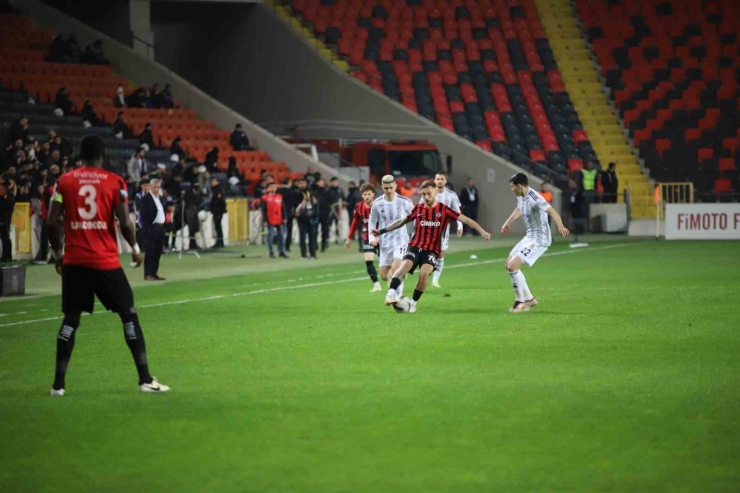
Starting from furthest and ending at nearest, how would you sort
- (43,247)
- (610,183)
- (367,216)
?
(610,183) → (43,247) → (367,216)

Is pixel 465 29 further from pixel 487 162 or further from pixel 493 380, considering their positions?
pixel 493 380

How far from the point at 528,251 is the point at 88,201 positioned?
336 inches

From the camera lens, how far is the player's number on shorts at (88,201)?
10062 millimetres

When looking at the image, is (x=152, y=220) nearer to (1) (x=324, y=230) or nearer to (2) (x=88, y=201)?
(1) (x=324, y=230)

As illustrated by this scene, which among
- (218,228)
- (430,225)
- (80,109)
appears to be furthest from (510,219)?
(80,109)

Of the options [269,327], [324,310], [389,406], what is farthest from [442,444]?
[324,310]

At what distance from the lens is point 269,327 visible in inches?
615

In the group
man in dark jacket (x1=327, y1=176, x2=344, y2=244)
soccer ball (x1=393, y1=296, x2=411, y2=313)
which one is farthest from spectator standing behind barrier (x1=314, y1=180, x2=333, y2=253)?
soccer ball (x1=393, y1=296, x2=411, y2=313)

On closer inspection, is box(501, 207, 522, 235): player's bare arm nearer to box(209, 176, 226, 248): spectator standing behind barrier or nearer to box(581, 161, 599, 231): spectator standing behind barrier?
box(209, 176, 226, 248): spectator standing behind barrier

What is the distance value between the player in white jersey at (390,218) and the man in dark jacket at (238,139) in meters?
23.1

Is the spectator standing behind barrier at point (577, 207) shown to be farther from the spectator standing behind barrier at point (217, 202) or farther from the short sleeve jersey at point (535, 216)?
the short sleeve jersey at point (535, 216)

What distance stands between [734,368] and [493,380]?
7.62 ft

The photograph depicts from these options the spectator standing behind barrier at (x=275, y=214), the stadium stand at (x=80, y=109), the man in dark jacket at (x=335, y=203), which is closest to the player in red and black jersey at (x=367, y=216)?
the spectator standing behind barrier at (x=275, y=214)

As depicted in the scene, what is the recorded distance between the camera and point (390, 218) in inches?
773
